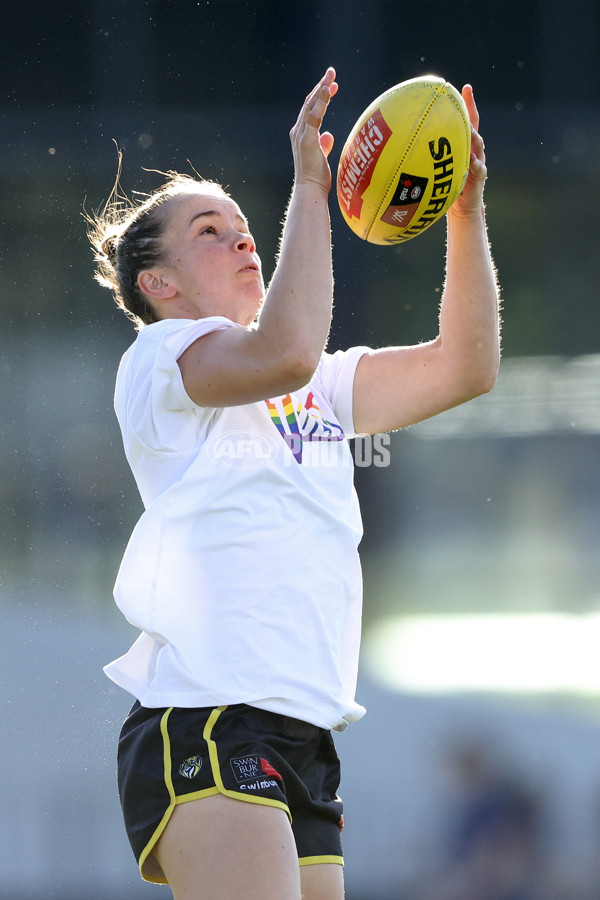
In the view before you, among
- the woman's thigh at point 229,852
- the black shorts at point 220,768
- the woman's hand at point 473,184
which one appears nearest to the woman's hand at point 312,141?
the woman's hand at point 473,184

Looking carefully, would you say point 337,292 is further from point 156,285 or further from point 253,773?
point 253,773

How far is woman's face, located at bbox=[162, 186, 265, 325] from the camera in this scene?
188cm

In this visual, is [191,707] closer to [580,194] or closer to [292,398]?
[292,398]

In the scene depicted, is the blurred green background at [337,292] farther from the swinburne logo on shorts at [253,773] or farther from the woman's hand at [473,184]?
the swinburne logo on shorts at [253,773]

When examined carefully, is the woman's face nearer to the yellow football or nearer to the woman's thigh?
the yellow football

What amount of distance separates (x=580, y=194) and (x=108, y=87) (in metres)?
2.09

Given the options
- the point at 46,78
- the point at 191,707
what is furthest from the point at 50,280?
the point at 191,707

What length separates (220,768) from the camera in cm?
151

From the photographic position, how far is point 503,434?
4.50 meters

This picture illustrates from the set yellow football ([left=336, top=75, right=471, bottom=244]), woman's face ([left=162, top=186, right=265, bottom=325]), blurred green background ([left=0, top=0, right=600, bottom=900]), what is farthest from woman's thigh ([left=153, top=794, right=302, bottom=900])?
blurred green background ([left=0, top=0, right=600, bottom=900])

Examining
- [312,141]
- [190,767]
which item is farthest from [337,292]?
[190,767]

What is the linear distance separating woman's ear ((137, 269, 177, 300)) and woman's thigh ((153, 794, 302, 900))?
2.90ft

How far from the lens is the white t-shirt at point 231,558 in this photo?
62.6 inches

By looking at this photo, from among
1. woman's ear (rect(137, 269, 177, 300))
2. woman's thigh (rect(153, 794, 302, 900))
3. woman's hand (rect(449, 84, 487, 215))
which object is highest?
woman's hand (rect(449, 84, 487, 215))
